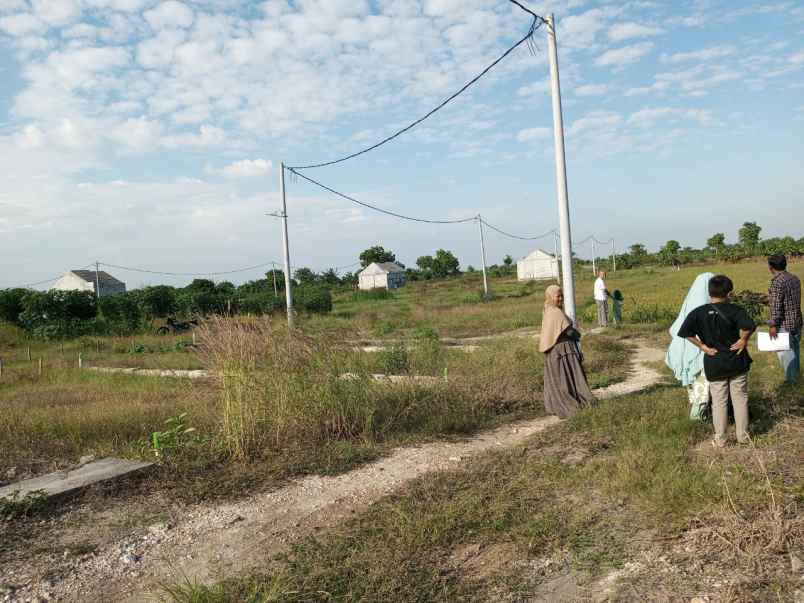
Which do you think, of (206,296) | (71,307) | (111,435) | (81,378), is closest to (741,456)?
(111,435)

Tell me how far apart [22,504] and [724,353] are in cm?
591

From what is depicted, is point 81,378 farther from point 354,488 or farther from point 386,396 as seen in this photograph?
point 354,488

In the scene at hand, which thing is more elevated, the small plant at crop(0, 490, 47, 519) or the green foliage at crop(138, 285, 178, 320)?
the green foliage at crop(138, 285, 178, 320)

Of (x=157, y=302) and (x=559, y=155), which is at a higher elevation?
(x=559, y=155)

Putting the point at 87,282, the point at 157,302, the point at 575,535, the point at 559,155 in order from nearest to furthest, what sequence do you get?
the point at 575,535
the point at 559,155
the point at 157,302
the point at 87,282

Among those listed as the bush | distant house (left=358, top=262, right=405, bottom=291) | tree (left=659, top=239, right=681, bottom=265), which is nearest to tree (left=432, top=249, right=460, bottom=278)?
distant house (left=358, top=262, right=405, bottom=291)

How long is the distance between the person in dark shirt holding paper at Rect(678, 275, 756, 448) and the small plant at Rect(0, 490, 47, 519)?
5.64 meters

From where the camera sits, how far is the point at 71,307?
2947cm

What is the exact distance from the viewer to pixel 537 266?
3002 inches

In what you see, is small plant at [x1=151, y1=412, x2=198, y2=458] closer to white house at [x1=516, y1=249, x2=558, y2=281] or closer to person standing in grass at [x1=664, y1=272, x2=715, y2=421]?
person standing in grass at [x1=664, y1=272, x2=715, y2=421]

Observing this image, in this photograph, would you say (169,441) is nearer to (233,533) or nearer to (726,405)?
(233,533)

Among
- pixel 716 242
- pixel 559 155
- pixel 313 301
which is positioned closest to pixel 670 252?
pixel 716 242

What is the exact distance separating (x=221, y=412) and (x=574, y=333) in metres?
4.05

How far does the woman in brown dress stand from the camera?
23.7ft
